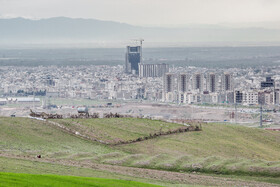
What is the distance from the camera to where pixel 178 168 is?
16.6m

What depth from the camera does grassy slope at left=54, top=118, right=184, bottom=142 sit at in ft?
75.9

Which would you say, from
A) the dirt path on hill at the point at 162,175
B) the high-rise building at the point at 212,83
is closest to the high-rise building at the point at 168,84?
the high-rise building at the point at 212,83

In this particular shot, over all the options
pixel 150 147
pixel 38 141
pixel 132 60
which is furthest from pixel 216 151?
pixel 132 60

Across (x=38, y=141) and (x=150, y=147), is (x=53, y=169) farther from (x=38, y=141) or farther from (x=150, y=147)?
(x=150, y=147)

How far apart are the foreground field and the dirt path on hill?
75 millimetres

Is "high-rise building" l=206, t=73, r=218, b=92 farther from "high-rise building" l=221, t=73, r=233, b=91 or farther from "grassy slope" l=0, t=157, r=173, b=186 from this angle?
"grassy slope" l=0, t=157, r=173, b=186

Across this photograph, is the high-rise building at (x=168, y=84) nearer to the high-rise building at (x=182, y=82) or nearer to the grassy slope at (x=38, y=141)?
the high-rise building at (x=182, y=82)

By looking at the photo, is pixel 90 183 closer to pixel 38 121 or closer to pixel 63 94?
pixel 38 121

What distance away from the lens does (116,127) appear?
2520 centimetres

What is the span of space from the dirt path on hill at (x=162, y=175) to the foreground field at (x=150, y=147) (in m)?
0.08

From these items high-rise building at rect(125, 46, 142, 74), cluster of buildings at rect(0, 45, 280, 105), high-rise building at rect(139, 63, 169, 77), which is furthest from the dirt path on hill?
high-rise building at rect(125, 46, 142, 74)

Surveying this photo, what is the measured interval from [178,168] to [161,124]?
407 inches

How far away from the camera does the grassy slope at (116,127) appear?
23.1 m

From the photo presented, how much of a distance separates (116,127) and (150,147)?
149 inches
